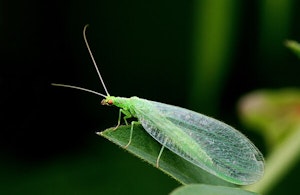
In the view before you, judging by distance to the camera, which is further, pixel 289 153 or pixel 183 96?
pixel 183 96

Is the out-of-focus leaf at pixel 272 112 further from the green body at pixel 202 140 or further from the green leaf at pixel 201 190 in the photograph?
the green leaf at pixel 201 190

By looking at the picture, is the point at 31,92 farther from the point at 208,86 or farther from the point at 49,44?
the point at 208,86

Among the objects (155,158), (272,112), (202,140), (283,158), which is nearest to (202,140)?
(202,140)

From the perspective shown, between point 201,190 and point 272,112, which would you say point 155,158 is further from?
point 272,112

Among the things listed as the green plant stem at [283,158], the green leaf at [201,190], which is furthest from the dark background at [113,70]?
the green leaf at [201,190]

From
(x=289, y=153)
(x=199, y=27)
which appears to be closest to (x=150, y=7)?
(x=199, y=27)

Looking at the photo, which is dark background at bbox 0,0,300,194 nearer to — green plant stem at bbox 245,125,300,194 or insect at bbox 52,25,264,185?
green plant stem at bbox 245,125,300,194
